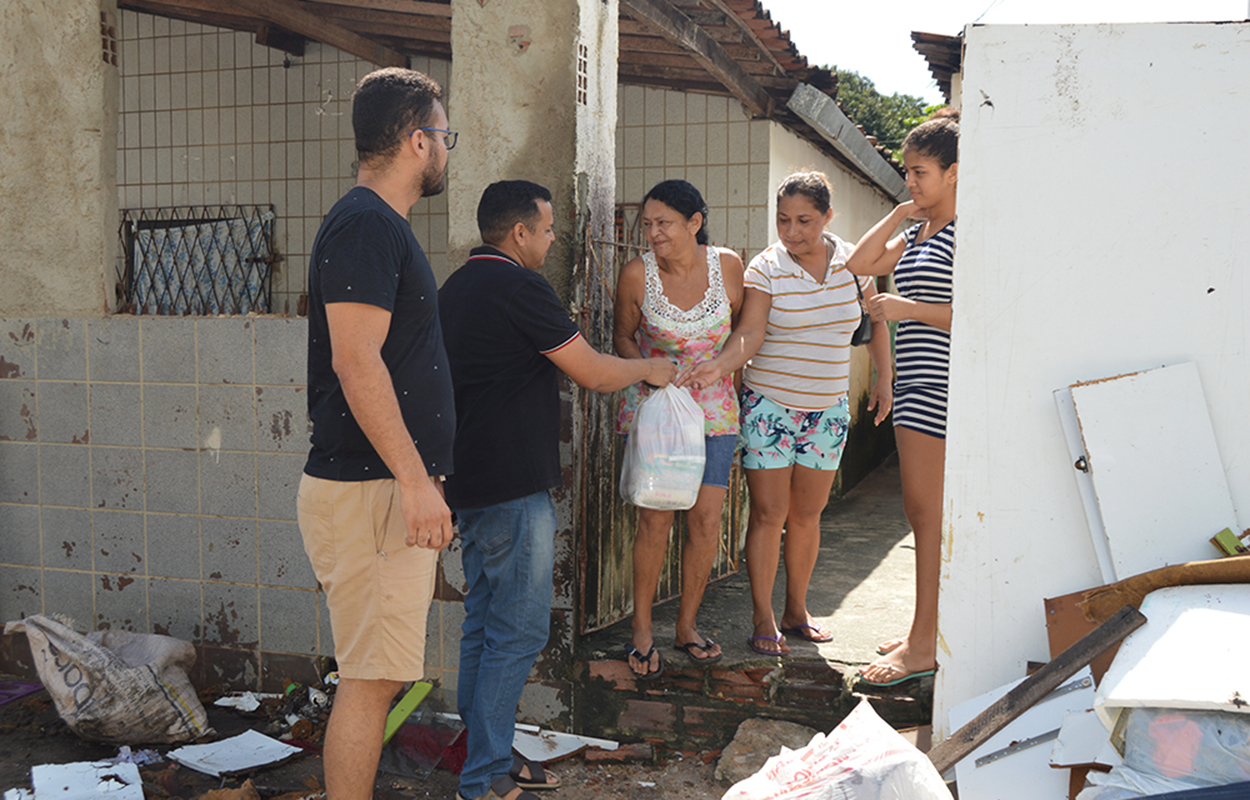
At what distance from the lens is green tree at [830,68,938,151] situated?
27.3 meters

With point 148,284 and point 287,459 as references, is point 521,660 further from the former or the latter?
point 148,284

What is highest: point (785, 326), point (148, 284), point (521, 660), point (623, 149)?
point (623, 149)

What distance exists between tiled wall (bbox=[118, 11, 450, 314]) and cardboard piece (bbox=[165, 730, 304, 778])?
4.18 metres

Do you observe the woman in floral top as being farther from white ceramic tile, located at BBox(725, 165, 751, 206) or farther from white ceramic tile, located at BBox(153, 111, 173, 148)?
white ceramic tile, located at BBox(153, 111, 173, 148)

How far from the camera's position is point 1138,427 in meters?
2.49

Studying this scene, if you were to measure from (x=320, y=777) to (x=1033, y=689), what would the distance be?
2.35 meters

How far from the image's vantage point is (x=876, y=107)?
2888 cm

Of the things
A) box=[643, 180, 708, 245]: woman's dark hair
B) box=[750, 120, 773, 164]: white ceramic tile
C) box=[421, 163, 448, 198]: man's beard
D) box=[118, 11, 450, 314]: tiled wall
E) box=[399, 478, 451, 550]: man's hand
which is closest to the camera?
box=[399, 478, 451, 550]: man's hand

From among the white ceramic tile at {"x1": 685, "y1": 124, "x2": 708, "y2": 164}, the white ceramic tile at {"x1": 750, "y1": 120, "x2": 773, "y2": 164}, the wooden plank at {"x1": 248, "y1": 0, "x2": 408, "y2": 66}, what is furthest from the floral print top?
the wooden plank at {"x1": 248, "y1": 0, "x2": 408, "y2": 66}

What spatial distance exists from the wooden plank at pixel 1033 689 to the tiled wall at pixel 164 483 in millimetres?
2457

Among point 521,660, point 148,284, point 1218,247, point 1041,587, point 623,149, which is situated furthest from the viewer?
point 148,284

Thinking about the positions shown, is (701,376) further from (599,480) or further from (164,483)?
(164,483)

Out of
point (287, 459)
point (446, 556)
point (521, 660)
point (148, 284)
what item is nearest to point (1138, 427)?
point (521, 660)

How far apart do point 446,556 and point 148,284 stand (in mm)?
5154
